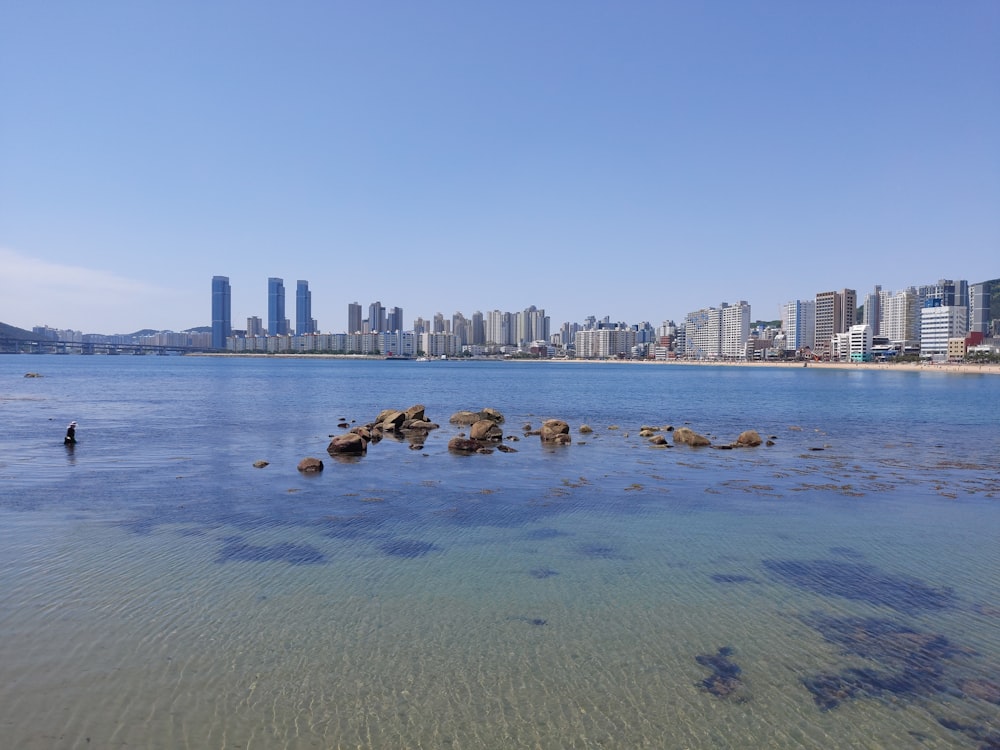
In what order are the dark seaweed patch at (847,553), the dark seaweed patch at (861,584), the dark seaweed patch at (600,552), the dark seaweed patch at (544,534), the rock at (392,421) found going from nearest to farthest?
the dark seaweed patch at (861,584) → the dark seaweed patch at (600,552) → the dark seaweed patch at (847,553) → the dark seaweed patch at (544,534) → the rock at (392,421)

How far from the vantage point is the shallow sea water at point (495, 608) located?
352 inches

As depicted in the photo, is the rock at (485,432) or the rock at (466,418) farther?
the rock at (466,418)

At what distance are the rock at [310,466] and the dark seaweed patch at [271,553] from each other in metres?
11.1

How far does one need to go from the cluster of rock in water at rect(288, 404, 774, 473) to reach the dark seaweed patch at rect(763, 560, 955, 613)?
20216 millimetres

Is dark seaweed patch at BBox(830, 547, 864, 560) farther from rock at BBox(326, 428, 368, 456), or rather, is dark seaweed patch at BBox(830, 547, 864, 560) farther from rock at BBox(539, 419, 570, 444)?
rock at BBox(326, 428, 368, 456)

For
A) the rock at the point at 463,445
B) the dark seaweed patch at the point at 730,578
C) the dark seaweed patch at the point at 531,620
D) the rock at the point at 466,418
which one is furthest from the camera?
the rock at the point at 466,418

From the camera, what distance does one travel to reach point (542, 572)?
15.1 m

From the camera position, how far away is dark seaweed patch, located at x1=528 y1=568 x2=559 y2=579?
14844 millimetres

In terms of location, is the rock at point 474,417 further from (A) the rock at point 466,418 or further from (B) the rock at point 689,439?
(B) the rock at point 689,439

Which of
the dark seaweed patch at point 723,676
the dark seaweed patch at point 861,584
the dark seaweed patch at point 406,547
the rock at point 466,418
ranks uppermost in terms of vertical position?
the rock at point 466,418

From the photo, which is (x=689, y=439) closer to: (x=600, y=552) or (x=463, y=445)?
(x=463, y=445)

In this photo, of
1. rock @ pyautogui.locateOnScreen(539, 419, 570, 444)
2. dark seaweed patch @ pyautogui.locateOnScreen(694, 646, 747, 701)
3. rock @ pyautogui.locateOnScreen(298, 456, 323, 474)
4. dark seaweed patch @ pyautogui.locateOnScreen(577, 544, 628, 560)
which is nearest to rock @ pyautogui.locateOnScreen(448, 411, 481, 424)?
rock @ pyautogui.locateOnScreen(539, 419, 570, 444)

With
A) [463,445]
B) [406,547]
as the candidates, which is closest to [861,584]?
[406,547]

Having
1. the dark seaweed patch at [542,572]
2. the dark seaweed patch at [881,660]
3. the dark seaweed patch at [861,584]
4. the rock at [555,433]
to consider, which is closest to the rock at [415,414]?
the rock at [555,433]
